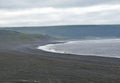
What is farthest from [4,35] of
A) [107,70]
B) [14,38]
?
[107,70]

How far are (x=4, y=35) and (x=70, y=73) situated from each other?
4236 inches

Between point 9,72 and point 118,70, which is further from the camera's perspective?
point 118,70

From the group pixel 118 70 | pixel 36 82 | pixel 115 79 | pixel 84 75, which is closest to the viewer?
pixel 36 82

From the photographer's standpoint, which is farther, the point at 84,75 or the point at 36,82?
the point at 84,75

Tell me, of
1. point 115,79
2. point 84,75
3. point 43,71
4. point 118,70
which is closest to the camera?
point 115,79

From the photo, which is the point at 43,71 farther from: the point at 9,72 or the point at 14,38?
the point at 14,38

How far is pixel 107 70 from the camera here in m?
36.1

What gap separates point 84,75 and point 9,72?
6.01 meters

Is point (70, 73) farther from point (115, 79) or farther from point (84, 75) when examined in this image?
point (115, 79)

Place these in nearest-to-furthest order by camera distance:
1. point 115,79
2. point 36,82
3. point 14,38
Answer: point 36,82, point 115,79, point 14,38

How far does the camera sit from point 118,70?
35625mm

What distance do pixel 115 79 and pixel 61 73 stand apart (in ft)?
16.6

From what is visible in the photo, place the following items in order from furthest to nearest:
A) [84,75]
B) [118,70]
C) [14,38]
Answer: [14,38], [118,70], [84,75]

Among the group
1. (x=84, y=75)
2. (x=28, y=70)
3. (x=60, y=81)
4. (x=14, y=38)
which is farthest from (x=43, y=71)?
(x=14, y=38)
